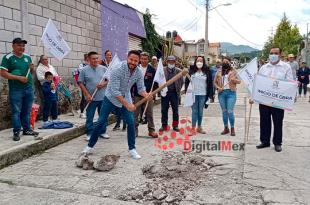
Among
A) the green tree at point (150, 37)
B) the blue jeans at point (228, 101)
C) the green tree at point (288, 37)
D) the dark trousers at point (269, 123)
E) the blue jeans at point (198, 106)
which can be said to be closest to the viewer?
the dark trousers at point (269, 123)

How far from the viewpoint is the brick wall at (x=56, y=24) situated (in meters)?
7.07

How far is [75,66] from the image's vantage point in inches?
399

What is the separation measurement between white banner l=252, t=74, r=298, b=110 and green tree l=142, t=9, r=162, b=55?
12.1 metres

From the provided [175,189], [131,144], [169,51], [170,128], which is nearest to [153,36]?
[169,51]

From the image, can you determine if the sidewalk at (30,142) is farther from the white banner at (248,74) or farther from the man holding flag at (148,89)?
the white banner at (248,74)

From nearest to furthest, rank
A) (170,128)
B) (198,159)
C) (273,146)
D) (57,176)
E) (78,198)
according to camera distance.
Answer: (78,198) → (57,176) → (198,159) → (273,146) → (170,128)

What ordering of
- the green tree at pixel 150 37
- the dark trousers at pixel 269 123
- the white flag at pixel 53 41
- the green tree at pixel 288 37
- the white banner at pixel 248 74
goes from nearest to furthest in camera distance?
the dark trousers at pixel 269 123, the white banner at pixel 248 74, the white flag at pixel 53 41, the green tree at pixel 150 37, the green tree at pixel 288 37

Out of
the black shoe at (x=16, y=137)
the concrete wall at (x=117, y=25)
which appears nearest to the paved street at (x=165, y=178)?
the black shoe at (x=16, y=137)

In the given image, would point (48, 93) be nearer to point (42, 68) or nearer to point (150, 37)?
point (42, 68)


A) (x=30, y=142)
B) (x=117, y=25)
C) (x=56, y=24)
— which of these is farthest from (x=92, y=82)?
(x=117, y=25)

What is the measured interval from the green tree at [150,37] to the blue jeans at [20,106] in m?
11.8

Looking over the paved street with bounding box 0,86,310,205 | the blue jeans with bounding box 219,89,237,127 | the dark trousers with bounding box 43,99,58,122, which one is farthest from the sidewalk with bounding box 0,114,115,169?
the blue jeans with bounding box 219,89,237,127

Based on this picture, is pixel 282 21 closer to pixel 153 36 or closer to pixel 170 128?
pixel 153 36

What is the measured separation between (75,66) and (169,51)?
1020 cm
